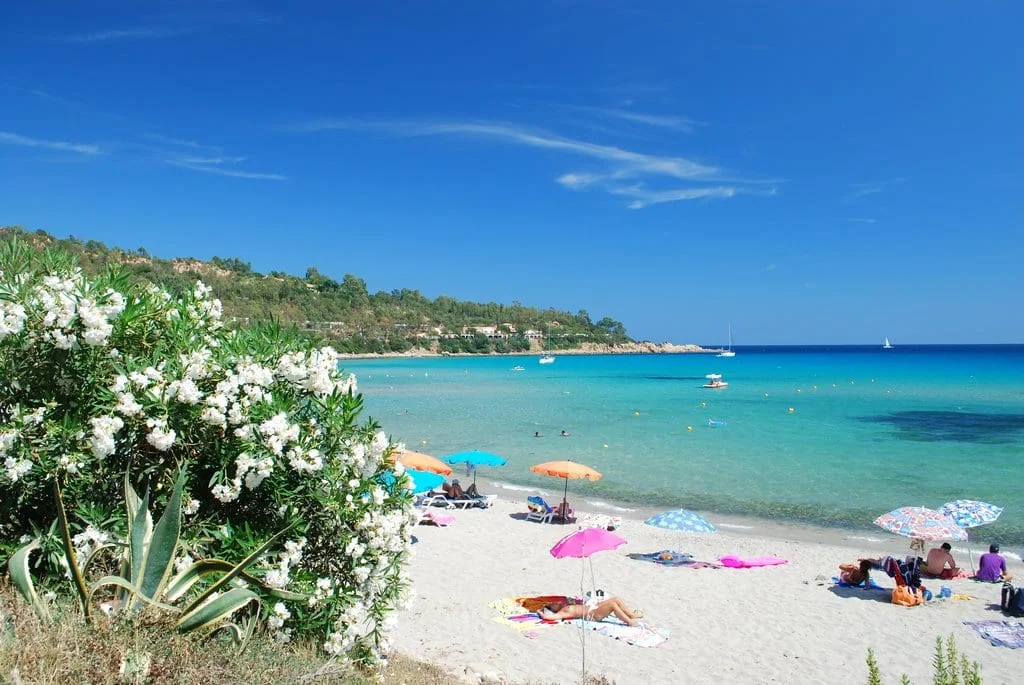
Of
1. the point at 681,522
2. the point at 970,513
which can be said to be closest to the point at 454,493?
the point at 681,522

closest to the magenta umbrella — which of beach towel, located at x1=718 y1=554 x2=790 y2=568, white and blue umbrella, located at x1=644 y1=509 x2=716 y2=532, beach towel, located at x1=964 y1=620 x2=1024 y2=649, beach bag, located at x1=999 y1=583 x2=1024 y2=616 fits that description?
white and blue umbrella, located at x1=644 y1=509 x2=716 y2=532

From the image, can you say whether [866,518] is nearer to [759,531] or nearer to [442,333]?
[759,531]

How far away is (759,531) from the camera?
17156 mm

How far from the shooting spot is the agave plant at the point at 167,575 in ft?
13.1

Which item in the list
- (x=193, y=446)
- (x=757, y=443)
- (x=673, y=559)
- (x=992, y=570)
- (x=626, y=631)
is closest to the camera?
(x=193, y=446)

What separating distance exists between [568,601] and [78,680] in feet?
27.2

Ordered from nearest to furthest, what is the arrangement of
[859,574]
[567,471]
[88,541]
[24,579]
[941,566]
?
[24,579] < [88,541] < [859,574] < [941,566] < [567,471]

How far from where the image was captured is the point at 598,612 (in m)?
10.3

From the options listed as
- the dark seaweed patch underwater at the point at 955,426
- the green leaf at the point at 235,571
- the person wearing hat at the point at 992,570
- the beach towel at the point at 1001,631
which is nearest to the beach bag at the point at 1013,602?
the beach towel at the point at 1001,631

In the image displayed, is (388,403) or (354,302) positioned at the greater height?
(354,302)

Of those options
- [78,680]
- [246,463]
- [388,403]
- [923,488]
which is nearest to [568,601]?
[246,463]

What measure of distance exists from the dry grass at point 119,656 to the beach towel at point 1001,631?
9.87 m

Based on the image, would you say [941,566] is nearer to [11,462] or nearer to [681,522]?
[681,522]

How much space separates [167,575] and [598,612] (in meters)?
7.39
